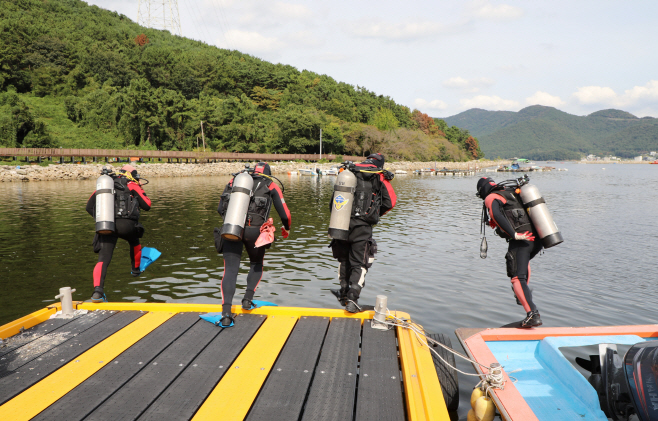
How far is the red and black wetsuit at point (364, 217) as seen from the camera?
569 centimetres

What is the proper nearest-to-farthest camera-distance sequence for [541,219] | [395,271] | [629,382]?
[629,382]
[541,219]
[395,271]

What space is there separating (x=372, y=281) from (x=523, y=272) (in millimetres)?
5039

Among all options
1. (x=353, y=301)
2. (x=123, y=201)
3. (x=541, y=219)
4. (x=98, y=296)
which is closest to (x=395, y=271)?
(x=541, y=219)

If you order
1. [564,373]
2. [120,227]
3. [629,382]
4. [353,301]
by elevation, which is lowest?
[564,373]

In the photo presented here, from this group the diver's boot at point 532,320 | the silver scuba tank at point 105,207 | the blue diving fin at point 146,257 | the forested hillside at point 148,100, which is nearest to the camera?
the diver's boot at point 532,320

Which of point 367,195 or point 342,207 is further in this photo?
point 367,195

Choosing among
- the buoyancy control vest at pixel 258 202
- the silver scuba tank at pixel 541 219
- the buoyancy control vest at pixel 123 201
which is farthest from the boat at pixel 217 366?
the silver scuba tank at pixel 541 219

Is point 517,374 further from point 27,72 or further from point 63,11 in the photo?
point 63,11

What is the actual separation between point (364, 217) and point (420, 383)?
2525 millimetres

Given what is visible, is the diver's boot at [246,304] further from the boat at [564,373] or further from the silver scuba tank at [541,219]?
the silver scuba tank at [541,219]

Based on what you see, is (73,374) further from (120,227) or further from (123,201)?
(123,201)

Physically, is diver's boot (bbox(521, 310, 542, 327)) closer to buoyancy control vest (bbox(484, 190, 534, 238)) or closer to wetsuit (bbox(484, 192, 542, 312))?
wetsuit (bbox(484, 192, 542, 312))

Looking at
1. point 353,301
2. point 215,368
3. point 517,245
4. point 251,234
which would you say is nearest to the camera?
point 215,368

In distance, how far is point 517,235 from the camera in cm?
574
